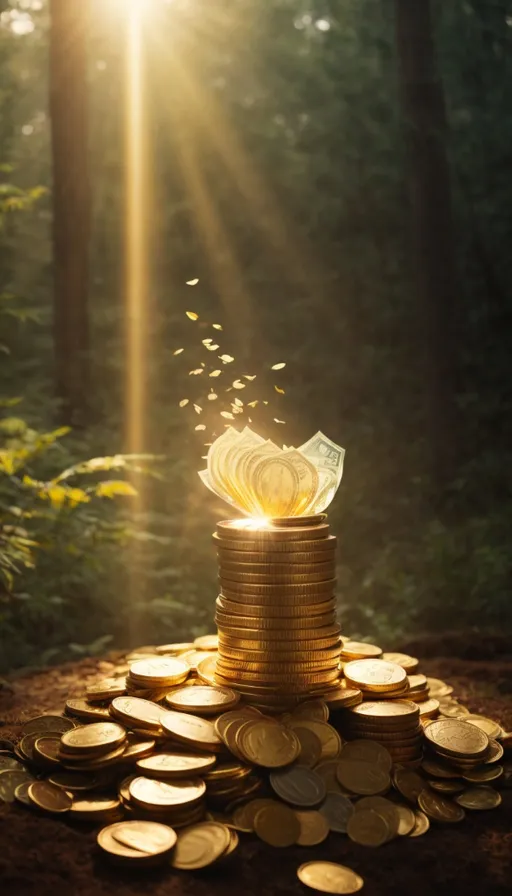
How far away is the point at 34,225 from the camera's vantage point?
20.2 metres

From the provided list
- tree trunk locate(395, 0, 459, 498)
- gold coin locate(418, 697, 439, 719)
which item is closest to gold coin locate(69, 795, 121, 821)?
gold coin locate(418, 697, 439, 719)

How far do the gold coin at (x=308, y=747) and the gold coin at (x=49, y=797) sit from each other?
1.03 meters

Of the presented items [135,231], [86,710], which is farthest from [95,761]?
[135,231]

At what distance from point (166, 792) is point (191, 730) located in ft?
1.07

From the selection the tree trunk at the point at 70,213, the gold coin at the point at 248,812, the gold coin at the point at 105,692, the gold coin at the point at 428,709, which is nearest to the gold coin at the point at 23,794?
the gold coin at the point at 105,692

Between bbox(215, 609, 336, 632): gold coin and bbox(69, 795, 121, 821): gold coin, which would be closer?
bbox(69, 795, 121, 821): gold coin

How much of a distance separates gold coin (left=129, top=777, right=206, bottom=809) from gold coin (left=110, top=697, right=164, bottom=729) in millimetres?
285

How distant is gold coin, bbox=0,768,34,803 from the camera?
3.77 meters

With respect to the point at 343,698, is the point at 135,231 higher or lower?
higher

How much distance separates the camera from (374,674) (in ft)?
14.8

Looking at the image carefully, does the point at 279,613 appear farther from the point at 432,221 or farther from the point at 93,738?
the point at 432,221

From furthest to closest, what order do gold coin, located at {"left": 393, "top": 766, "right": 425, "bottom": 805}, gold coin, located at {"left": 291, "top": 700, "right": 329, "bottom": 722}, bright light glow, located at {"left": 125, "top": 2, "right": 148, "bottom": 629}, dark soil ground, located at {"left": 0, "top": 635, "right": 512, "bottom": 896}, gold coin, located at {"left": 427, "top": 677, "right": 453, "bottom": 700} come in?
1. bright light glow, located at {"left": 125, "top": 2, "right": 148, "bottom": 629}
2. gold coin, located at {"left": 427, "top": 677, "right": 453, "bottom": 700}
3. gold coin, located at {"left": 291, "top": 700, "right": 329, "bottom": 722}
4. gold coin, located at {"left": 393, "top": 766, "right": 425, "bottom": 805}
5. dark soil ground, located at {"left": 0, "top": 635, "right": 512, "bottom": 896}

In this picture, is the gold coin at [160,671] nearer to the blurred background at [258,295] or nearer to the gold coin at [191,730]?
the gold coin at [191,730]

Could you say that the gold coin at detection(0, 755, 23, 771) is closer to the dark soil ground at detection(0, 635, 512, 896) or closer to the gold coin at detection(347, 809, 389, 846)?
the dark soil ground at detection(0, 635, 512, 896)
